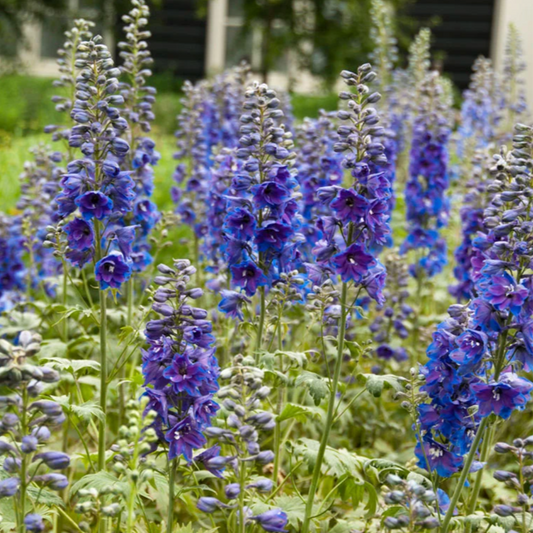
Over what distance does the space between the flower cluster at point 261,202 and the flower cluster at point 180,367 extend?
1.78 feet

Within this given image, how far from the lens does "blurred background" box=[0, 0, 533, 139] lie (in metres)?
17.4

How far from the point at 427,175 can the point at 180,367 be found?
333cm

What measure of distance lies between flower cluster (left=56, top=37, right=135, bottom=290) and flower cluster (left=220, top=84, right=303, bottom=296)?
1.37 ft

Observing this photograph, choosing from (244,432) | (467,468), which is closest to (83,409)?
(244,432)

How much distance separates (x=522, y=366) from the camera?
2.91 metres

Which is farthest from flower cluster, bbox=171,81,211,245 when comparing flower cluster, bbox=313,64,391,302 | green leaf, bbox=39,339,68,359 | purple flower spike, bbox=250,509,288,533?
purple flower spike, bbox=250,509,288,533

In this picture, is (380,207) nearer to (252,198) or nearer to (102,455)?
(252,198)

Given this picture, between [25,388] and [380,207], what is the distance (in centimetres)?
139

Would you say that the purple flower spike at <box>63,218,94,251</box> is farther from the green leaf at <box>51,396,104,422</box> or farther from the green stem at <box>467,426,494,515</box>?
the green stem at <box>467,426,494,515</box>

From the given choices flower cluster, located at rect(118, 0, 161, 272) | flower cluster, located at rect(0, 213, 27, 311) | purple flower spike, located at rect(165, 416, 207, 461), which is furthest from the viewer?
flower cluster, located at rect(0, 213, 27, 311)

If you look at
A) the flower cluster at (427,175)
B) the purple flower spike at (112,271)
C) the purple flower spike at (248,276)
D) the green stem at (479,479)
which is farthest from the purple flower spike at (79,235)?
the flower cluster at (427,175)

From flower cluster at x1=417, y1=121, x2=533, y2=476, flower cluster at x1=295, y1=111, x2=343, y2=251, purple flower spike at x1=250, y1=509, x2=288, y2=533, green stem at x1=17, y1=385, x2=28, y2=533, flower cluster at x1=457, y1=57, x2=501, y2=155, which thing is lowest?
purple flower spike at x1=250, y1=509, x2=288, y2=533

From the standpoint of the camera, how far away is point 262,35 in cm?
1773

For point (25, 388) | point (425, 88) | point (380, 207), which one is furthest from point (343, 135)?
point (425, 88)
